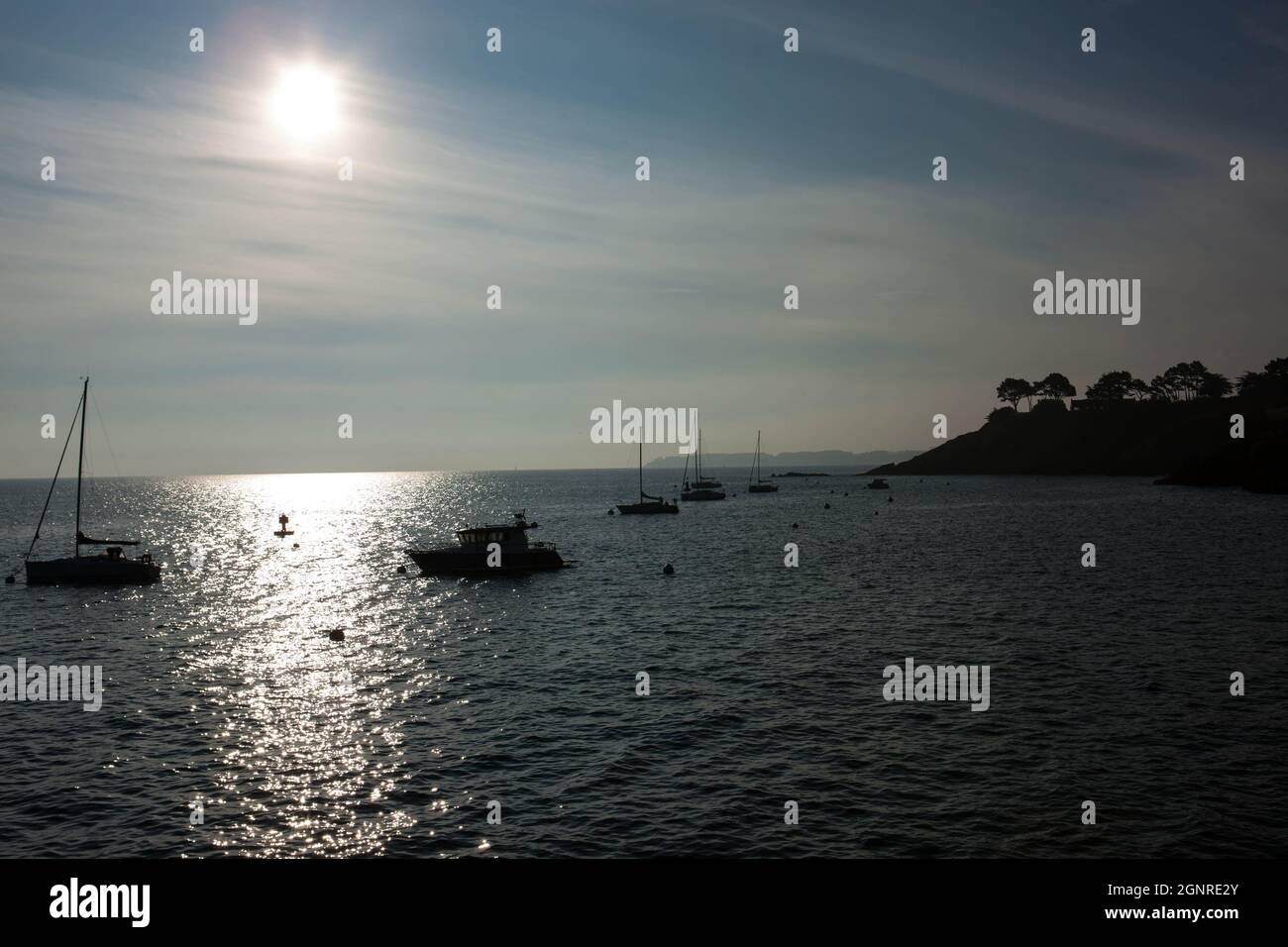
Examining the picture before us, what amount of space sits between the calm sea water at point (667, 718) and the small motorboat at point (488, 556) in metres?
3.59

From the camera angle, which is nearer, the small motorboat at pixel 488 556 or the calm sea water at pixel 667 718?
the calm sea water at pixel 667 718

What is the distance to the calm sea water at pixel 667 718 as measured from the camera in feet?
78.0

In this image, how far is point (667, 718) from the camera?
3412 cm

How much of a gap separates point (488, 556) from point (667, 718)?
48.2 metres

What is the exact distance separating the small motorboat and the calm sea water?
3.59m
